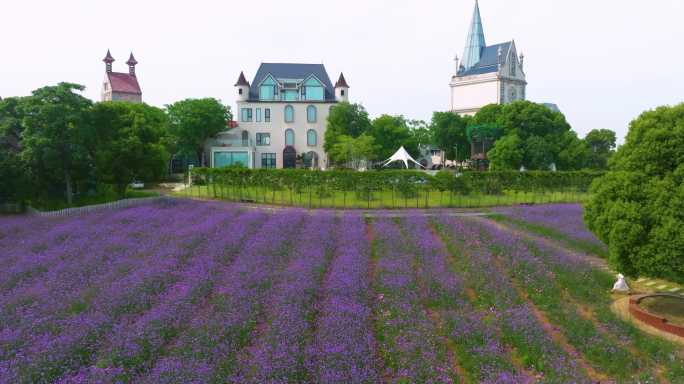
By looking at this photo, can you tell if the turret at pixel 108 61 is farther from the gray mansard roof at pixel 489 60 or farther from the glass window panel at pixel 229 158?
the gray mansard roof at pixel 489 60

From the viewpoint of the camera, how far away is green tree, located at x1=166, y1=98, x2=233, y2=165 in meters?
61.7

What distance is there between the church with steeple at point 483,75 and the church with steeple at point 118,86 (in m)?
59.6

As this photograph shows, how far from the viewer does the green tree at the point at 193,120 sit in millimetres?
61719

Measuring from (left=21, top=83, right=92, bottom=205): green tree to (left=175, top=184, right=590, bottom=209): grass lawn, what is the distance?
10.0m

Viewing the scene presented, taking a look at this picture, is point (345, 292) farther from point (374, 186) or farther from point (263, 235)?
point (374, 186)

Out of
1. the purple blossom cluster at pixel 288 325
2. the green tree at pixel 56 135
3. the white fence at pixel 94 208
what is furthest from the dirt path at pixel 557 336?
the green tree at pixel 56 135

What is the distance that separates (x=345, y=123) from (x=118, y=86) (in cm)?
4408

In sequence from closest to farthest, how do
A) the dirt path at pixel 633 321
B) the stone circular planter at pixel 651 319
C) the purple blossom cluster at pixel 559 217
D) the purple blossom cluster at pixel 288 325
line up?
the purple blossom cluster at pixel 288 325, the dirt path at pixel 633 321, the stone circular planter at pixel 651 319, the purple blossom cluster at pixel 559 217

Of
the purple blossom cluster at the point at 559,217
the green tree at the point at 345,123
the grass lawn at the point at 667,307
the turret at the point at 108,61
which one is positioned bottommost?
the grass lawn at the point at 667,307

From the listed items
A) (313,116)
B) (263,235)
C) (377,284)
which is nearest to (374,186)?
(263,235)

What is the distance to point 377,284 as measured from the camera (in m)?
15.4

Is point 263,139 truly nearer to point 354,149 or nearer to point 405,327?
point 354,149

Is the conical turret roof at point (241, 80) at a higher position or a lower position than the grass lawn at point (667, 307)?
higher

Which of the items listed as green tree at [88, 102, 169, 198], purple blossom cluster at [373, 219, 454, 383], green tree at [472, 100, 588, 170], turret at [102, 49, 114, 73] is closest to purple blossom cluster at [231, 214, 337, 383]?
purple blossom cluster at [373, 219, 454, 383]
